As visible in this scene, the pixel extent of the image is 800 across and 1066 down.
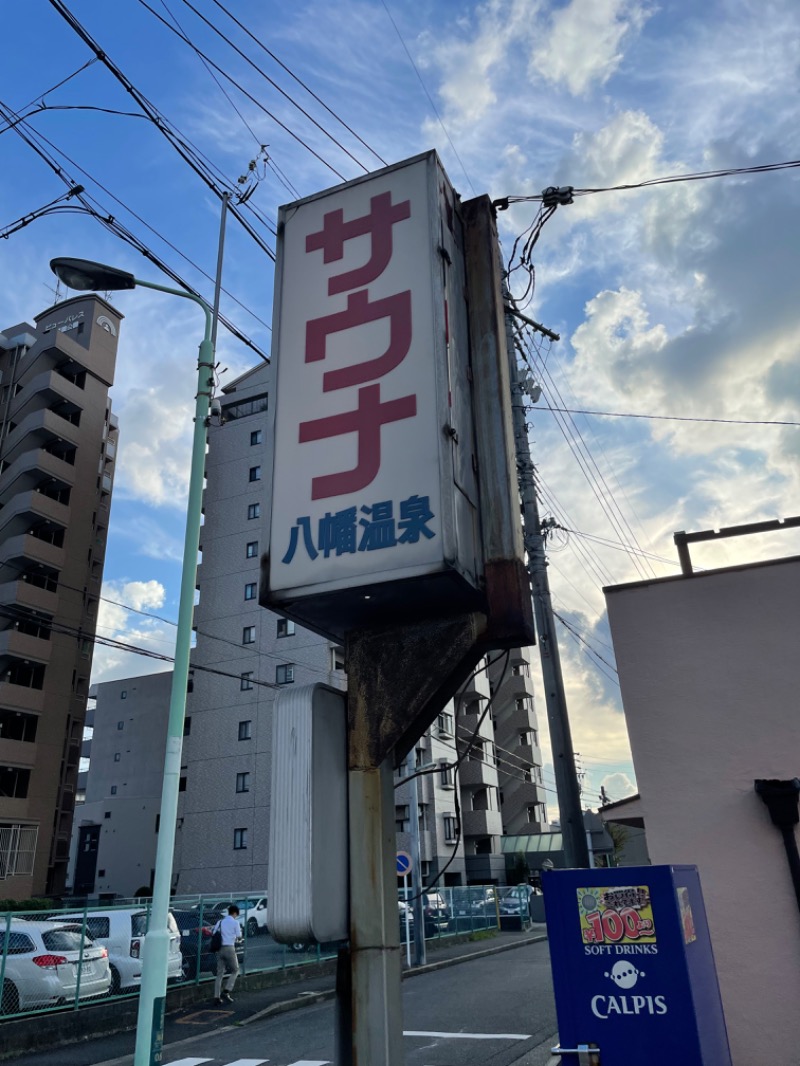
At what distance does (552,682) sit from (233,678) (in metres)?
33.2

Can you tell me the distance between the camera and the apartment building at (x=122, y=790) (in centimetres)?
5319

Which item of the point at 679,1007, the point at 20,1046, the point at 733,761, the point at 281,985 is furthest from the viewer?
the point at 281,985

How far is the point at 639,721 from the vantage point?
7707mm

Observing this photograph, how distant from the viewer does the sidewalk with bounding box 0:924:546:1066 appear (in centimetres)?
1162

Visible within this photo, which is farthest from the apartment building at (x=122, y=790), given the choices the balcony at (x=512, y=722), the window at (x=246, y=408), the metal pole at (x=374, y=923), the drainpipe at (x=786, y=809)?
the metal pole at (x=374, y=923)

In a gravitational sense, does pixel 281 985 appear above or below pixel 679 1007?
below

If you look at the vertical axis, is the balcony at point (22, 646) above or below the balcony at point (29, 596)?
below

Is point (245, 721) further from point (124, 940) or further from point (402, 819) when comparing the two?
point (124, 940)

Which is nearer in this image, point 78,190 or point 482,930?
point 78,190

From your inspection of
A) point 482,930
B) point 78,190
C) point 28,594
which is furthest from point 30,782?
point 78,190

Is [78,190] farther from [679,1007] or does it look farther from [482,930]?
[482,930]

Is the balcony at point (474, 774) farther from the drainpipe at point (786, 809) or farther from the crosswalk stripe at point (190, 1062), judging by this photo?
the drainpipe at point (786, 809)

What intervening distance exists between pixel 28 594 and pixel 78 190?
32.9 metres

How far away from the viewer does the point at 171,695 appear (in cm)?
804
